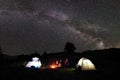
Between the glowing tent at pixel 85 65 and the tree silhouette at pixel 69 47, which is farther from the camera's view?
the tree silhouette at pixel 69 47

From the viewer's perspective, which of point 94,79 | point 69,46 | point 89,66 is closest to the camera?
point 94,79

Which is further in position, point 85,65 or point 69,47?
point 69,47

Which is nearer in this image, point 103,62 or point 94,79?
point 94,79

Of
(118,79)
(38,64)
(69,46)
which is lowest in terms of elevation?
(118,79)

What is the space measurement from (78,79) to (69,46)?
30.7 meters

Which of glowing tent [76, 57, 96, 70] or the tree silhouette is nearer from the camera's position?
glowing tent [76, 57, 96, 70]

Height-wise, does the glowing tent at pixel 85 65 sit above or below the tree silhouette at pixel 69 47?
below

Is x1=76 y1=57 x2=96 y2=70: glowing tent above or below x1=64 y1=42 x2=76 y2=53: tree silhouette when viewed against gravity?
below

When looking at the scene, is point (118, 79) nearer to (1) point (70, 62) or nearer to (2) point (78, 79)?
(2) point (78, 79)

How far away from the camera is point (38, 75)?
60.8 ft

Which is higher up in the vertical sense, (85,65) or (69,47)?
(69,47)

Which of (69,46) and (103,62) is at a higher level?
(69,46)

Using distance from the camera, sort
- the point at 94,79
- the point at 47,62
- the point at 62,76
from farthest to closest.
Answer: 1. the point at 47,62
2. the point at 62,76
3. the point at 94,79

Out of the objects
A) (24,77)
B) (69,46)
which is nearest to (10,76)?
(24,77)
